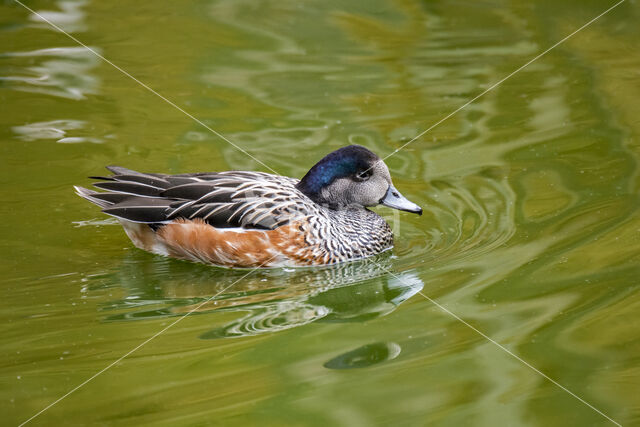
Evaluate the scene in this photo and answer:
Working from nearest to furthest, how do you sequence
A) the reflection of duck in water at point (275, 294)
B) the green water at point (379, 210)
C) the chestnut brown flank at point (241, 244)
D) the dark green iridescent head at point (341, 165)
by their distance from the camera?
1. the green water at point (379, 210)
2. the reflection of duck in water at point (275, 294)
3. the chestnut brown flank at point (241, 244)
4. the dark green iridescent head at point (341, 165)

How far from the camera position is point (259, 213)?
290 inches

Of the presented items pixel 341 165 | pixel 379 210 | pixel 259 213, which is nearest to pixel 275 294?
pixel 259 213

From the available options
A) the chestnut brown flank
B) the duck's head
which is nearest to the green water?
the chestnut brown flank

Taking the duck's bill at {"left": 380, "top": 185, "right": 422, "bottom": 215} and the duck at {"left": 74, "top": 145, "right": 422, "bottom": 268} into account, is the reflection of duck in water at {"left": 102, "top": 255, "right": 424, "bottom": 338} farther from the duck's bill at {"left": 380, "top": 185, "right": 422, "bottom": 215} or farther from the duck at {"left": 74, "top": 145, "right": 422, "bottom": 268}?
the duck's bill at {"left": 380, "top": 185, "right": 422, "bottom": 215}

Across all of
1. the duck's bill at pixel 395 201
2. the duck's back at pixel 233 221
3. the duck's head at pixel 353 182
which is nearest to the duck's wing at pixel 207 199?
the duck's back at pixel 233 221

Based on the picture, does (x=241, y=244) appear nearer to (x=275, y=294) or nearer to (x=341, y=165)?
(x=275, y=294)

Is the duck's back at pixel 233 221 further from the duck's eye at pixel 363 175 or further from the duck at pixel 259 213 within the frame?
the duck's eye at pixel 363 175

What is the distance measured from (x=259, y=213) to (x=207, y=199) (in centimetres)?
48

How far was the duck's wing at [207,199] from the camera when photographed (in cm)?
740

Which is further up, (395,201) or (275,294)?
(395,201)

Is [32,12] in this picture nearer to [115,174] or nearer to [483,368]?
[115,174]

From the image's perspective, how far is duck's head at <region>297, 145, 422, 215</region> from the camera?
24.8 feet

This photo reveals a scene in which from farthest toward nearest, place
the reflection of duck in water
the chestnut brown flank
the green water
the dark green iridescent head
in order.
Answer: the dark green iridescent head
the chestnut brown flank
the reflection of duck in water
the green water

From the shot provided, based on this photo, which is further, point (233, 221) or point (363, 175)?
point (363, 175)
